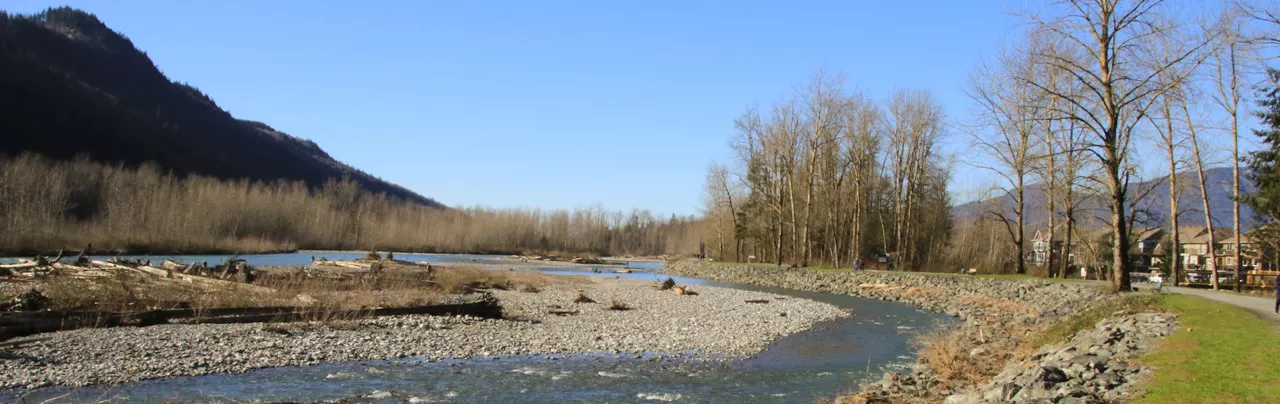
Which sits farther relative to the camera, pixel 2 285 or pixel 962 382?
pixel 2 285

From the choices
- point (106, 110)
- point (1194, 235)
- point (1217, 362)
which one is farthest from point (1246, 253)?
point (106, 110)

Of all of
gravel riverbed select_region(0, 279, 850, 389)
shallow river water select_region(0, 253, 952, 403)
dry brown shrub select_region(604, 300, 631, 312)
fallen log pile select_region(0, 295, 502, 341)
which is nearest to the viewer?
shallow river water select_region(0, 253, 952, 403)

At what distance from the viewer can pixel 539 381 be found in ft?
44.0

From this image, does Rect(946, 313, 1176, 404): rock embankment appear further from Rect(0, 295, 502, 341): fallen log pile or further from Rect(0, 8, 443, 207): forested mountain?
Rect(0, 8, 443, 207): forested mountain

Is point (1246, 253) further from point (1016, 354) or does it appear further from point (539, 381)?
point (539, 381)

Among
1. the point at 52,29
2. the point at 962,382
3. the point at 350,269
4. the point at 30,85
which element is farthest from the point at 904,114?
the point at 52,29

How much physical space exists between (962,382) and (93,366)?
14.6m

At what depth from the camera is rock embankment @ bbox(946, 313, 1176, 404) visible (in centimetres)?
852

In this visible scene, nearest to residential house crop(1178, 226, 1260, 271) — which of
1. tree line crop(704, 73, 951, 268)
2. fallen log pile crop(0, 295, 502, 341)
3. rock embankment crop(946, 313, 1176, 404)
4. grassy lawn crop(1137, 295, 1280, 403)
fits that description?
tree line crop(704, 73, 951, 268)

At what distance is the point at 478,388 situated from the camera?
41.3 feet

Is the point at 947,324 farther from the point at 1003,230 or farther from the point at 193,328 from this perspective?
the point at 1003,230

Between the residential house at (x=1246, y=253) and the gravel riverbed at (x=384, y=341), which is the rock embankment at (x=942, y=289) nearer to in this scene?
the gravel riverbed at (x=384, y=341)

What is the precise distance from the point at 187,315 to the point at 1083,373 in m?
18.5

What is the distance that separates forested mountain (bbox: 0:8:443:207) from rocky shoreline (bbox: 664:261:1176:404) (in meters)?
110
